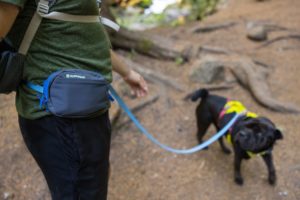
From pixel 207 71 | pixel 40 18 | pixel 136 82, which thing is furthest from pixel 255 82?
pixel 40 18

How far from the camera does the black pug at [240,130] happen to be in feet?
10.5

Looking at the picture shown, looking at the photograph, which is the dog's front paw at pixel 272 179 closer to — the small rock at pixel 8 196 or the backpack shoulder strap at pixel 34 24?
the small rock at pixel 8 196

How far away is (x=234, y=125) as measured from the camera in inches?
136

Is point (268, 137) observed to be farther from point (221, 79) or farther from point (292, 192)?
point (221, 79)

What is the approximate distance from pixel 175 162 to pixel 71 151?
98.9 inches

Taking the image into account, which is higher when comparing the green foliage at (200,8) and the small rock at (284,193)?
the small rock at (284,193)

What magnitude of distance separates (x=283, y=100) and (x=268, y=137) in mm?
1773

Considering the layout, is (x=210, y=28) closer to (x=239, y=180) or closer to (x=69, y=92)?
(x=239, y=180)

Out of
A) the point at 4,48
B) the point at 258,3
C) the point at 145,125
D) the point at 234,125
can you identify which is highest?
the point at 4,48

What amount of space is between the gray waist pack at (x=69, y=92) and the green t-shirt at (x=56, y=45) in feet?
0.13

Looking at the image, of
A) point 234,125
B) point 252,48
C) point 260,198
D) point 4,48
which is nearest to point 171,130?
point 234,125

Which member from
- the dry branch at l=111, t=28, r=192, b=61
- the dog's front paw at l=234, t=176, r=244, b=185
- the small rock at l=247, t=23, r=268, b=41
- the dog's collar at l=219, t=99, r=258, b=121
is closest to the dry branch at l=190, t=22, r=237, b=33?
the small rock at l=247, t=23, r=268, b=41

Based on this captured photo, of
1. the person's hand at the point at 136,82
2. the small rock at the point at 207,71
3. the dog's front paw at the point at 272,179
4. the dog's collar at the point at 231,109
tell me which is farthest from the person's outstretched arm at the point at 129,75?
the small rock at the point at 207,71

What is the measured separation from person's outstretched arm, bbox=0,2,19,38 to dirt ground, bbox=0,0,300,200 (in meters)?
2.08
